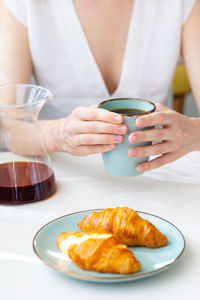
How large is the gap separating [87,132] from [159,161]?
156mm

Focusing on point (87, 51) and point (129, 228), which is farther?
point (87, 51)

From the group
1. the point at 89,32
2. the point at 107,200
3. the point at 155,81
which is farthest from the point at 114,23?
the point at 107,200

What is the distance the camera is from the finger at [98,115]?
0.79m

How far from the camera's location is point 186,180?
937 millimetres

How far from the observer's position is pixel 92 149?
918 millimetres

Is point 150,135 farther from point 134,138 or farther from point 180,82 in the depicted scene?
point 180,82

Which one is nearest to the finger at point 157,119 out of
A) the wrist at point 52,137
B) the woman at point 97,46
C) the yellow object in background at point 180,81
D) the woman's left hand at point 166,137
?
the woman's left hand at point 166,137

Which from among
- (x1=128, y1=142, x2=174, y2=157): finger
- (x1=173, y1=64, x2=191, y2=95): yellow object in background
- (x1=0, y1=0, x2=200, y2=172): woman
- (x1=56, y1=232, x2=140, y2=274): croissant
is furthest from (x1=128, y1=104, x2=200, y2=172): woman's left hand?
(x1=173, y1=64, x2=191, y2=95): yellow object in background

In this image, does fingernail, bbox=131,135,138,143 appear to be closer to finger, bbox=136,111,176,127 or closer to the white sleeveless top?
finger, bbox=136,111,176,127

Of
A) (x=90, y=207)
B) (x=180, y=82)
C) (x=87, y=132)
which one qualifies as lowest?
(x=180, y=82)

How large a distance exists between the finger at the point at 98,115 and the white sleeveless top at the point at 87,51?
53cm

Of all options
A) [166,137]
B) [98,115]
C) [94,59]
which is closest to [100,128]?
[98,115]

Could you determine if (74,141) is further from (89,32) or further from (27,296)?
(89,32)

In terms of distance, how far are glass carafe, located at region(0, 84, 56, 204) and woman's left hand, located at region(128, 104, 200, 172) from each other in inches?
6.6
